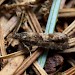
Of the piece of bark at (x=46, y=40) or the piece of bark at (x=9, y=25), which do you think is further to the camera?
the piece of bark at (x=9, y=25)

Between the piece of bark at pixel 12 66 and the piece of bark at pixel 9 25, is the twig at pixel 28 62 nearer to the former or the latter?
the piece of bark at pixel 12 66

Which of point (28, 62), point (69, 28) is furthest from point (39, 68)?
point (69, 28)

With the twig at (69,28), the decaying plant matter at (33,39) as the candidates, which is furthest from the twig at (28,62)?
the twig at (69,28)

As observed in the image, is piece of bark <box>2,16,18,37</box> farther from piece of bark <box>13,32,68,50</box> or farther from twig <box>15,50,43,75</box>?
twig <box>15,50,43,75</box>

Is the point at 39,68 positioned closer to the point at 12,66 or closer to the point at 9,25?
the point at 12,66

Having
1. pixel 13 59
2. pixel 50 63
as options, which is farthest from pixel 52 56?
pixel 13 59

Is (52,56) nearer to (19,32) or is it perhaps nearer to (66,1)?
(19,32)
